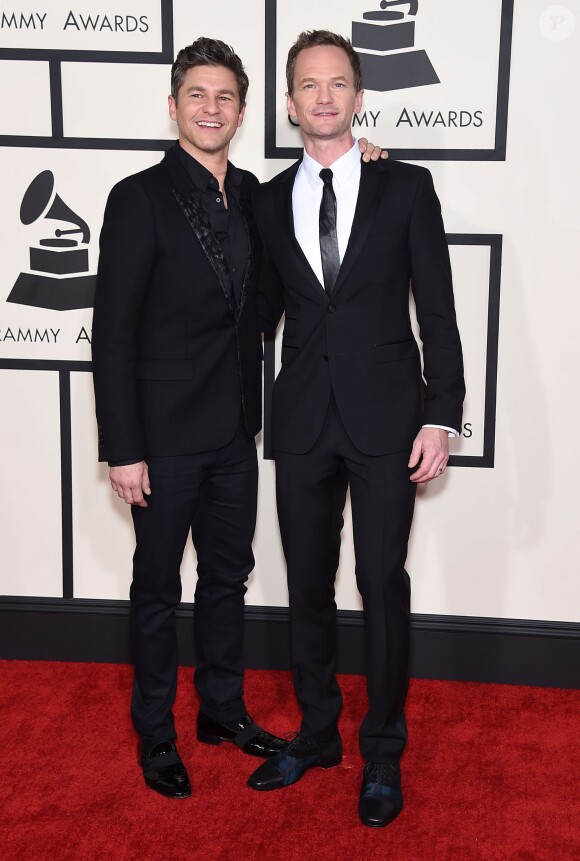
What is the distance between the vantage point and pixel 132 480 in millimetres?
2418

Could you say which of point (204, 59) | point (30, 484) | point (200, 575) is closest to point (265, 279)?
point (204, 59)

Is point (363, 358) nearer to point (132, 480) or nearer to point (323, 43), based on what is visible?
point (132, 480)

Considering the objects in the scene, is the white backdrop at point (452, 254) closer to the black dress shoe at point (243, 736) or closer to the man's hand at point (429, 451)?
the black dress shoe at point (243, 736)

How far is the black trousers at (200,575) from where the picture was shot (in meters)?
2.51

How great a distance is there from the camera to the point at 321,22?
114 inches

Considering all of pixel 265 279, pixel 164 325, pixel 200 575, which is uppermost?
pixel 265 279

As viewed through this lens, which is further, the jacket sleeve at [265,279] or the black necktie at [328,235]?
the jacket sleeve at [265,279]

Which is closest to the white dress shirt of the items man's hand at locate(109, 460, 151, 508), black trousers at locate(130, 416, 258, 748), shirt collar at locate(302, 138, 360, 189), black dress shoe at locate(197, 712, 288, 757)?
shirt collar at locate(302, 138, 360, 189)

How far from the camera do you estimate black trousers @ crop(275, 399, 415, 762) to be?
7.82 ft

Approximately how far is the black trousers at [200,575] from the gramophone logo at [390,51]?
124 cm

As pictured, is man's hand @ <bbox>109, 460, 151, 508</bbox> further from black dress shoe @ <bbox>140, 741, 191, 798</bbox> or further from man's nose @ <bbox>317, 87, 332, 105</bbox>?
man's nose @ <bbox>317, 87, 332, 105</bbox>

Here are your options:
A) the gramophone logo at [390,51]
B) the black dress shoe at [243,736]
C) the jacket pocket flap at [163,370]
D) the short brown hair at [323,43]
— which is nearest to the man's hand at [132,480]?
the jacket pocket flap at [163,370]

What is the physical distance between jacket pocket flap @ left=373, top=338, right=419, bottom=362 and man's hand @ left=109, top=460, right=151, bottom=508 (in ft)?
2.21

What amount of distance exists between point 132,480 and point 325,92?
1093 millimetres
